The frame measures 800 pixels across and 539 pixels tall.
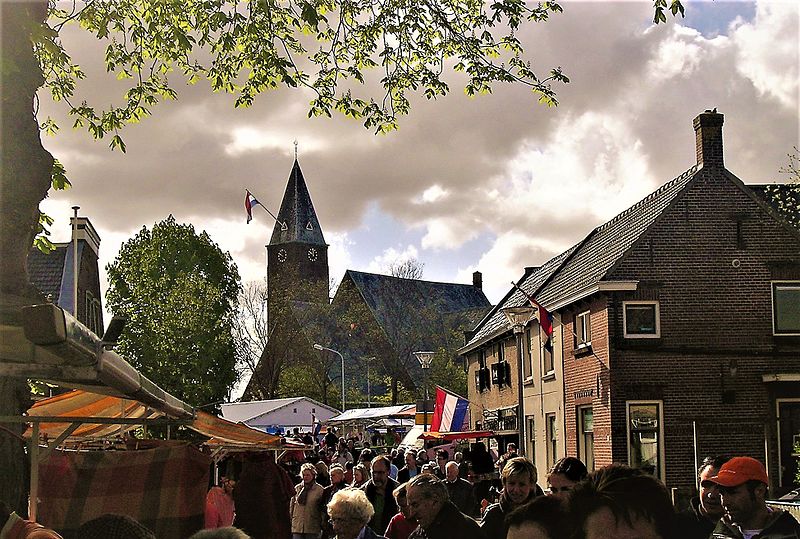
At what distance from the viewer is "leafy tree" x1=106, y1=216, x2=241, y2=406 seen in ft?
157

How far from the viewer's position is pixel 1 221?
8172 mm

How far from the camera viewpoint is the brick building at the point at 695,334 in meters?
30.4

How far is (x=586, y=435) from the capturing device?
109 feet

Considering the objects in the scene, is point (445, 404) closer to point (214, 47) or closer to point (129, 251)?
point (214, 47)

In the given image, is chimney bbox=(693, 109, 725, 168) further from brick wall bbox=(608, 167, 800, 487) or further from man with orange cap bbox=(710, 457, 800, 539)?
man with orange cap bbox=(710, 457, 800, 539)

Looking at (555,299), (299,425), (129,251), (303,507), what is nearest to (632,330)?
(555,299)

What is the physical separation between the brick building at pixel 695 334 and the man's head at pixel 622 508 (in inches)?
1059

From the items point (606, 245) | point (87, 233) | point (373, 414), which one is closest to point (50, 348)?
point (606, 245)

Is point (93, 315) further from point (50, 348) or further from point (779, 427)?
point (50, 348)

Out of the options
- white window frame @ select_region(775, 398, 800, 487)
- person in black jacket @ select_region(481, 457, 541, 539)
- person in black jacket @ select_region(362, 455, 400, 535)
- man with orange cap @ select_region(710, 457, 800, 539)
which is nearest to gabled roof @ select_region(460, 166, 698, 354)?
white window frame @ select_region(775, 398, 800, 487)

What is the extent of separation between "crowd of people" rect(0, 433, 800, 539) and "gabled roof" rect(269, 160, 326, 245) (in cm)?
10300

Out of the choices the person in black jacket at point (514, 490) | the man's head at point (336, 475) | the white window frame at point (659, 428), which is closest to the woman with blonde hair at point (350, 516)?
the person in black jacket at point (514, 490)

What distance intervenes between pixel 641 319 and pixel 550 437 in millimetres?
7460

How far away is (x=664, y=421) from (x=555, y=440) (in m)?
6.69
